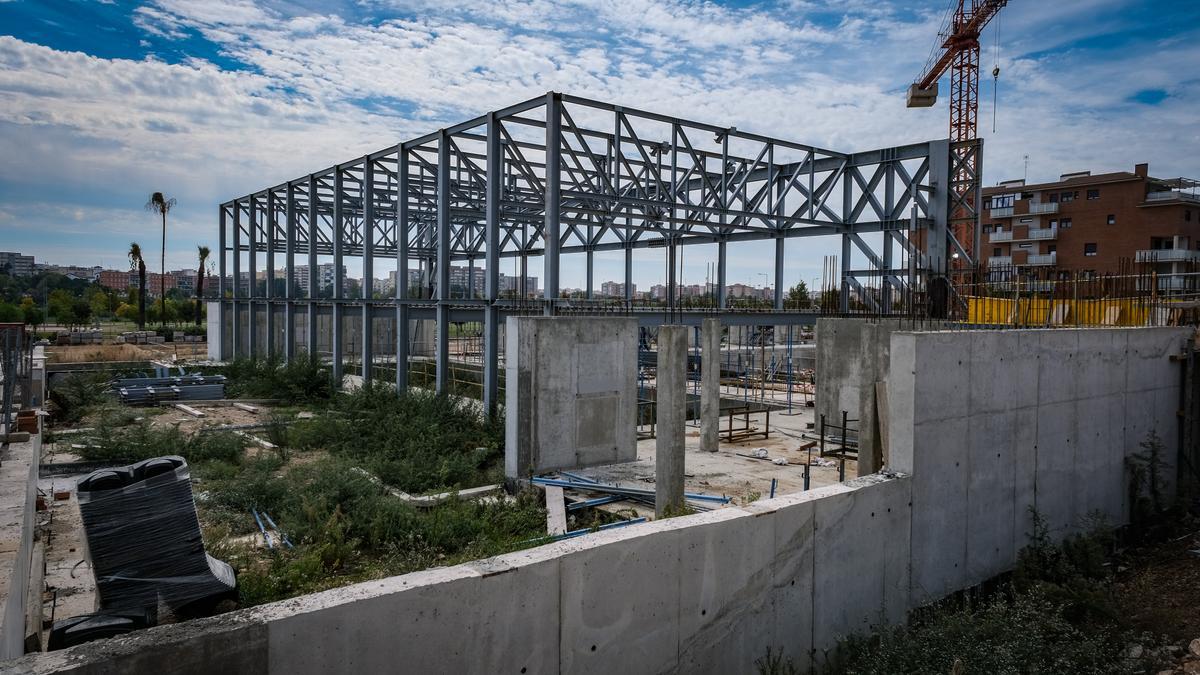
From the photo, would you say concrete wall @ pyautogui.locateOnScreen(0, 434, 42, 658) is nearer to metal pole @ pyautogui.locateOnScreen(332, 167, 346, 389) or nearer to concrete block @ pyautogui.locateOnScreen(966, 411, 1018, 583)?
concrete block @ pyautogui.locateOnScreen(966, 411, 1018, 583)

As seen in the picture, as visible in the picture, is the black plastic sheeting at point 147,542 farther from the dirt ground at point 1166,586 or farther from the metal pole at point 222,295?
the metal pole at point 222,295

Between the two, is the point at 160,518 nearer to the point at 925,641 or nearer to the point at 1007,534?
the point at 925,641

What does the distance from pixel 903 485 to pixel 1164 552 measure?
5992 millimetres

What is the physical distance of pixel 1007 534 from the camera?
910 centimetres

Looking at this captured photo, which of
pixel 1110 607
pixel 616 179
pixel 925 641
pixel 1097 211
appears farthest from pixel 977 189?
Result: pixel 1097 211

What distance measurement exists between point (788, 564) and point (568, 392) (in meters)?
7.16

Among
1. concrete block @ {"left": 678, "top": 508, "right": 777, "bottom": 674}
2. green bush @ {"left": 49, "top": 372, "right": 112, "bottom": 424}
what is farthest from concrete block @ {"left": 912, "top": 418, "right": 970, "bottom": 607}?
green bush @ {"left": 49, "top": 372, "right": 112, "bottom": 424}

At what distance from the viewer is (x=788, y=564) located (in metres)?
6.37

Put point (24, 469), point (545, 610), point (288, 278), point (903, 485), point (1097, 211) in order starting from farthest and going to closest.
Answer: point (1097, 211)
point (288, 278)
point (903, 485)
point (24, 469)
point (545, 610)

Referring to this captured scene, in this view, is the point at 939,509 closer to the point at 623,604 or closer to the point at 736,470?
the point at 623,604

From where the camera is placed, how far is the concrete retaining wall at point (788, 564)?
4.00 metres

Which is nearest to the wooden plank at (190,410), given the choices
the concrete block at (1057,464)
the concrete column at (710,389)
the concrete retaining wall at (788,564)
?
the concrete column at (710,389)

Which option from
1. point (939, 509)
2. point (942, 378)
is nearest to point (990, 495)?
point (939, 509)

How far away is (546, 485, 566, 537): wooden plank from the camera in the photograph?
972 cm
